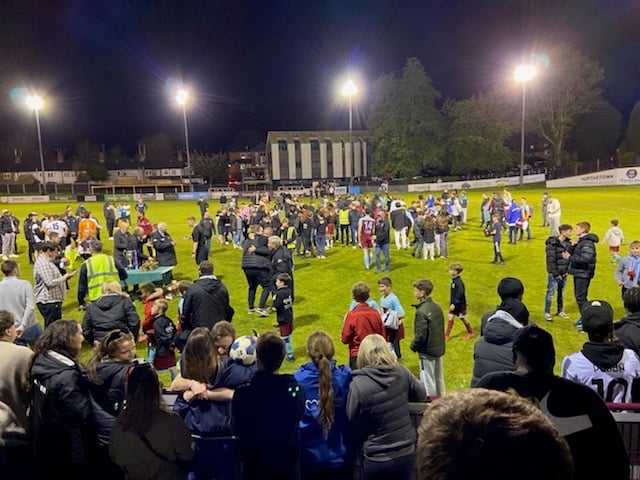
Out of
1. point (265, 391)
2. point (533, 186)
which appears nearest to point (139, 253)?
point (265, 391)

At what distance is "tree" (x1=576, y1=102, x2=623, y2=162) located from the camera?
6856cm

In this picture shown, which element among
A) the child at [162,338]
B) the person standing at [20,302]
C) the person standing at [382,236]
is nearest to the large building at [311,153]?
the person standing at [382,236]

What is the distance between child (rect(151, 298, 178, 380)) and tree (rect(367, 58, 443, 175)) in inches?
2420

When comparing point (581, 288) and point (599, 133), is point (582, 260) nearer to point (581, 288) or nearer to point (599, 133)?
point (581, 288)

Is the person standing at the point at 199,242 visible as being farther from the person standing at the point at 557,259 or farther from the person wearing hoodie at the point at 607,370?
the person wearing hoodie at the point at 607,370

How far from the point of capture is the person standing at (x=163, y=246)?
525 inches

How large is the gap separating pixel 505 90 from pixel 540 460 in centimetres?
7484

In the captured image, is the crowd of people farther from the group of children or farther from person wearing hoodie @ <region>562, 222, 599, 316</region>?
person wearing hoodie @ <region>562, 222, 599, 316</region>

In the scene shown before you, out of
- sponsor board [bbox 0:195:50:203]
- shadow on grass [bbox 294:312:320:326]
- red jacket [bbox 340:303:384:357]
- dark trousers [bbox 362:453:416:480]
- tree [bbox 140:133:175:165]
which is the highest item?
tree [bbox 140:133:175:165]

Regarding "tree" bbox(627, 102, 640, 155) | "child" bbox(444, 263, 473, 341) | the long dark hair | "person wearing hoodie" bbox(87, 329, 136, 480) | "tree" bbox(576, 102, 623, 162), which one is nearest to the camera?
the long dark hair

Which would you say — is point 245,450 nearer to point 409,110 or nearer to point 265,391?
point 265,391

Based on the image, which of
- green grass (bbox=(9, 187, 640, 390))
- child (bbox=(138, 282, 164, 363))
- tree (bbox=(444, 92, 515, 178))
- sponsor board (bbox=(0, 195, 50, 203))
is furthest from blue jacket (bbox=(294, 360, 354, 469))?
tree (bbox=(444, 92, 515, 178))

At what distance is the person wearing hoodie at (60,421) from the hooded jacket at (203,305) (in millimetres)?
3202

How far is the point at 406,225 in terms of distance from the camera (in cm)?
1850
